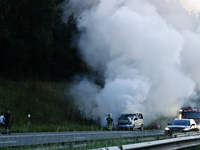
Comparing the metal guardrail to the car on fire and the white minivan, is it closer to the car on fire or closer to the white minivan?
the car on fire

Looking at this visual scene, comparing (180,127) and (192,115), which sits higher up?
(192,115)

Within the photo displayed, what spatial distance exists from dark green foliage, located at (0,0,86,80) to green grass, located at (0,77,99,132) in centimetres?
207

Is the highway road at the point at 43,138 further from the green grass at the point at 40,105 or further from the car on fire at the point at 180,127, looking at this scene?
the green grass at the point at 40,105

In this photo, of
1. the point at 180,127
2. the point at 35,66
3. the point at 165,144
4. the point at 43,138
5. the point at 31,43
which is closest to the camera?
the point at 165,144

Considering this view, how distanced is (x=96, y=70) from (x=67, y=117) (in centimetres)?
1417

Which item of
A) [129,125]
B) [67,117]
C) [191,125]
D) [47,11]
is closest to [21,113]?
[67,117]

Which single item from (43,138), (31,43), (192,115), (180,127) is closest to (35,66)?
(31,43)

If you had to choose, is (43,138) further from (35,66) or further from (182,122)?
(35,66)

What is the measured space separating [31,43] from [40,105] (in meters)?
8.24

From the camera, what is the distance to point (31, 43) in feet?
134

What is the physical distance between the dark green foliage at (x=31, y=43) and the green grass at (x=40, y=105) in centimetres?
207

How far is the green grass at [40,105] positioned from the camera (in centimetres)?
3271

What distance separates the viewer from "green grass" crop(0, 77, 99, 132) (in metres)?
32.7

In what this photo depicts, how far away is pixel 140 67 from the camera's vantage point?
44656 millimetres
